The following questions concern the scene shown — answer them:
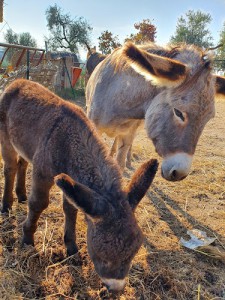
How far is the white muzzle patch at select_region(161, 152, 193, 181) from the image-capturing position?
120 inches

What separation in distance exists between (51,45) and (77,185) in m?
49.5

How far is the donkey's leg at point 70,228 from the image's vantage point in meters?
2.97

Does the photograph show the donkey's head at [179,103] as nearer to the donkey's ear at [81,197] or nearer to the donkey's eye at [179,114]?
the donkey's eye at [179,114]

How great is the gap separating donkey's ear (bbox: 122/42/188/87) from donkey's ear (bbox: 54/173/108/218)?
5.14 feet

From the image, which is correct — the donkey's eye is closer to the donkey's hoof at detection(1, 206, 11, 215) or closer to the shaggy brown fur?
the shaggy brown fur

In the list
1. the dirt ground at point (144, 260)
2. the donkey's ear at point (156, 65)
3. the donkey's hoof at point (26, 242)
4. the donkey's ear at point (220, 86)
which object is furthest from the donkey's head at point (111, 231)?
the donkey's ear at point (220, 86)

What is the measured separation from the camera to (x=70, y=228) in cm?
306

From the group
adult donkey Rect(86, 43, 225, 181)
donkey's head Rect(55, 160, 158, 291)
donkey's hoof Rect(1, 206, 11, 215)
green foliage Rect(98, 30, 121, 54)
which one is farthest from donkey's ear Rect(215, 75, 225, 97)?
green foliage Rect(98, 30, 121, 54)

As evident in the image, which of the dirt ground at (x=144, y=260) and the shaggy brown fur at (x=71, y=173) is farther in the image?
the dirt ground at (x=144, y=260)

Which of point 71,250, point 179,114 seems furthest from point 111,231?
point 179,114

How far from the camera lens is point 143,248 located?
349 cm

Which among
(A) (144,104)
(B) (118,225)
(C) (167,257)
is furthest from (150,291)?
(A) (144,104)

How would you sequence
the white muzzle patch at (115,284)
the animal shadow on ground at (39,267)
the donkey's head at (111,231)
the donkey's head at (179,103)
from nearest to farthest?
the donkey's head at (111,231), the white muzzle patch at (115,284), the animal shadow on ground at (39,267), the donkey's head at (179,103)

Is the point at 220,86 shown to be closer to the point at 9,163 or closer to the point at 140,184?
the point at 140,184
